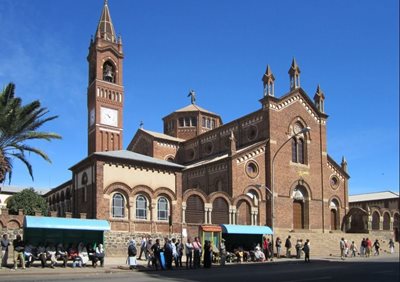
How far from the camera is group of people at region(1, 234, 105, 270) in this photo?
22.8m

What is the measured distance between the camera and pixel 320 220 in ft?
166

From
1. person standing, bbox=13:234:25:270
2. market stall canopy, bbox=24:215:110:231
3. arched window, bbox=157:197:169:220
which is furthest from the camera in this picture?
arched window, bbox=157:197:169:220

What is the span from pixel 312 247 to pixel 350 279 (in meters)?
25.7

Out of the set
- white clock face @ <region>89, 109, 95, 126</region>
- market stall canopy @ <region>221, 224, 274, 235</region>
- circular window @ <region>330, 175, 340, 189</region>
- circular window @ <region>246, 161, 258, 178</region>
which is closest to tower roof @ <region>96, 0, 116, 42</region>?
white clock face @ <region>89, 109, 95, 126</region>

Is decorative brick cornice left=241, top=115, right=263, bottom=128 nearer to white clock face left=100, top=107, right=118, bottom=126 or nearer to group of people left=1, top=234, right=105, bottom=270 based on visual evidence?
white clock face left=100, top=107, right=118, bottom=126

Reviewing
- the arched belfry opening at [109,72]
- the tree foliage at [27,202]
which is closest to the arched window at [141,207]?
the tree foliage at [27,202]

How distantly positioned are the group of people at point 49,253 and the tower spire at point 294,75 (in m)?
31.9

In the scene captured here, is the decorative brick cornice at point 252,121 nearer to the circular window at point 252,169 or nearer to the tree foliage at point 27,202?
the circular window at point 252,169

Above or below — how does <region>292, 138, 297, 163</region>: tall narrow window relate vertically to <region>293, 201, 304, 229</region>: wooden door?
above

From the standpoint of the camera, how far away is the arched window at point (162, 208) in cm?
3548

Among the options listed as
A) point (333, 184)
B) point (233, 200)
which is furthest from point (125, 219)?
point (333, 184)

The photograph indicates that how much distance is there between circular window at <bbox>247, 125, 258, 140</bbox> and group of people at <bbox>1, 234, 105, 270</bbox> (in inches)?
1040

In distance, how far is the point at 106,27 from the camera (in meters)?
59.1

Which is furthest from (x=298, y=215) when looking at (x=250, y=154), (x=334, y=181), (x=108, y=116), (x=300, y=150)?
(x=108, y=116)
